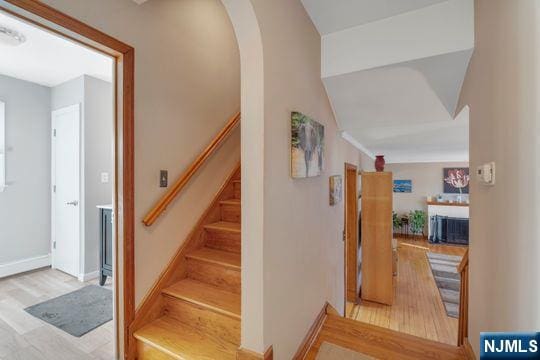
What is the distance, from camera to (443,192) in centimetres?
823

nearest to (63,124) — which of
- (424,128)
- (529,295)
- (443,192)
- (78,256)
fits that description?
(78,256)

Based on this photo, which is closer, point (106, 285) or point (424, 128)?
point (106, 285)

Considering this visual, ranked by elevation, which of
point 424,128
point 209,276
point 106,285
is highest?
point 424,128

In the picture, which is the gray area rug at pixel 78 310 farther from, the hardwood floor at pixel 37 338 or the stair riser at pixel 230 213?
the stair riser at pixel 230 213

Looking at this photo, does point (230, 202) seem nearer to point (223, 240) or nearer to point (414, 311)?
point (223, 240)

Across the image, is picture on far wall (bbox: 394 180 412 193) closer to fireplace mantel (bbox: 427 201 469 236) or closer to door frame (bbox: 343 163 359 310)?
fireplace mantel (bbox: 427 201 469 236)

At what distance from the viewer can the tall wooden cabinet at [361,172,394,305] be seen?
4.13 m

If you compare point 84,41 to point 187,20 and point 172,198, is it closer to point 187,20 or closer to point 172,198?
point 187,20

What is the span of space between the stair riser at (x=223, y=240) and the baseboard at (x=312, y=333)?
0.81 metres

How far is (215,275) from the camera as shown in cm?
197

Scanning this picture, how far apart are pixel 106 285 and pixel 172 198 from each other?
2.05 m

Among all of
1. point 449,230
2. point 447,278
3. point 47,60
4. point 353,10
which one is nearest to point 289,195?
point 353,10

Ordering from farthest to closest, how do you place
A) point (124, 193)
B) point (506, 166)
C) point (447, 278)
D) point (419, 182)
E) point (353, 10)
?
point (419, 182) → point (447, 278) → point (353, 10) → point (124, 193) → point (506, 166)

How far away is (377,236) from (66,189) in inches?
184
